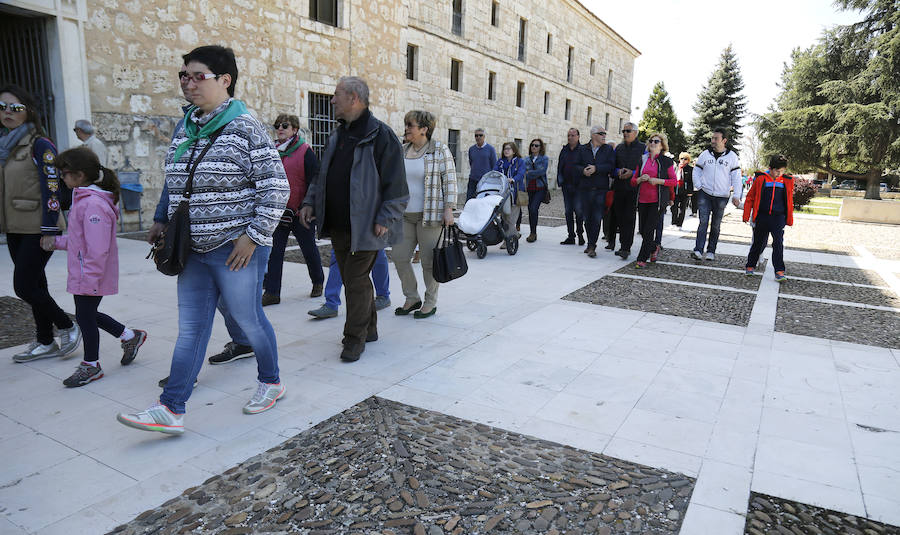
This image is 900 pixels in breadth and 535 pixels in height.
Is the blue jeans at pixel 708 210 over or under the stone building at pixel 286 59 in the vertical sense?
under

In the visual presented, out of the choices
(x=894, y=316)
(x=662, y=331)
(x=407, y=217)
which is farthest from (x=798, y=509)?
(x=894, y=316)

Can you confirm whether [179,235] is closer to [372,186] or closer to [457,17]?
[372,186]

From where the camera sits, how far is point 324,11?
14062mm

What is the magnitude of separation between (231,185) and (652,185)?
6.77m

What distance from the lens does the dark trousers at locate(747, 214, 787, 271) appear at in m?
7.70

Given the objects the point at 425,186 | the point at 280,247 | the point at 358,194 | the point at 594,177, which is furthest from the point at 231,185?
the point at 594,177

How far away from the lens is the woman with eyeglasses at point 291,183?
5551 millimetres

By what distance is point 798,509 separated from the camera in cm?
255

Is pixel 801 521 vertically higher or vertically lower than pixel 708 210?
lower

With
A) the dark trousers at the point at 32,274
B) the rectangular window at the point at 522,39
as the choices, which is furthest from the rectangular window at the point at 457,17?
the dark trousers at the point at 32,274

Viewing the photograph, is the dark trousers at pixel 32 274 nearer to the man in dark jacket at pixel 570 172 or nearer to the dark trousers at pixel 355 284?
the dark trousers at pixel 355 284

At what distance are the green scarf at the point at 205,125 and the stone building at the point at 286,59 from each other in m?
7.86

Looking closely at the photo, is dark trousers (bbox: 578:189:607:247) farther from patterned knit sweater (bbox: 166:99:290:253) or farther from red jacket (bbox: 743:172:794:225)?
patterned knit sweater (bbox: 166:99:290:253)

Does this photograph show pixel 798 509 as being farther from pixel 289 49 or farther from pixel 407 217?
pixel 289 49
